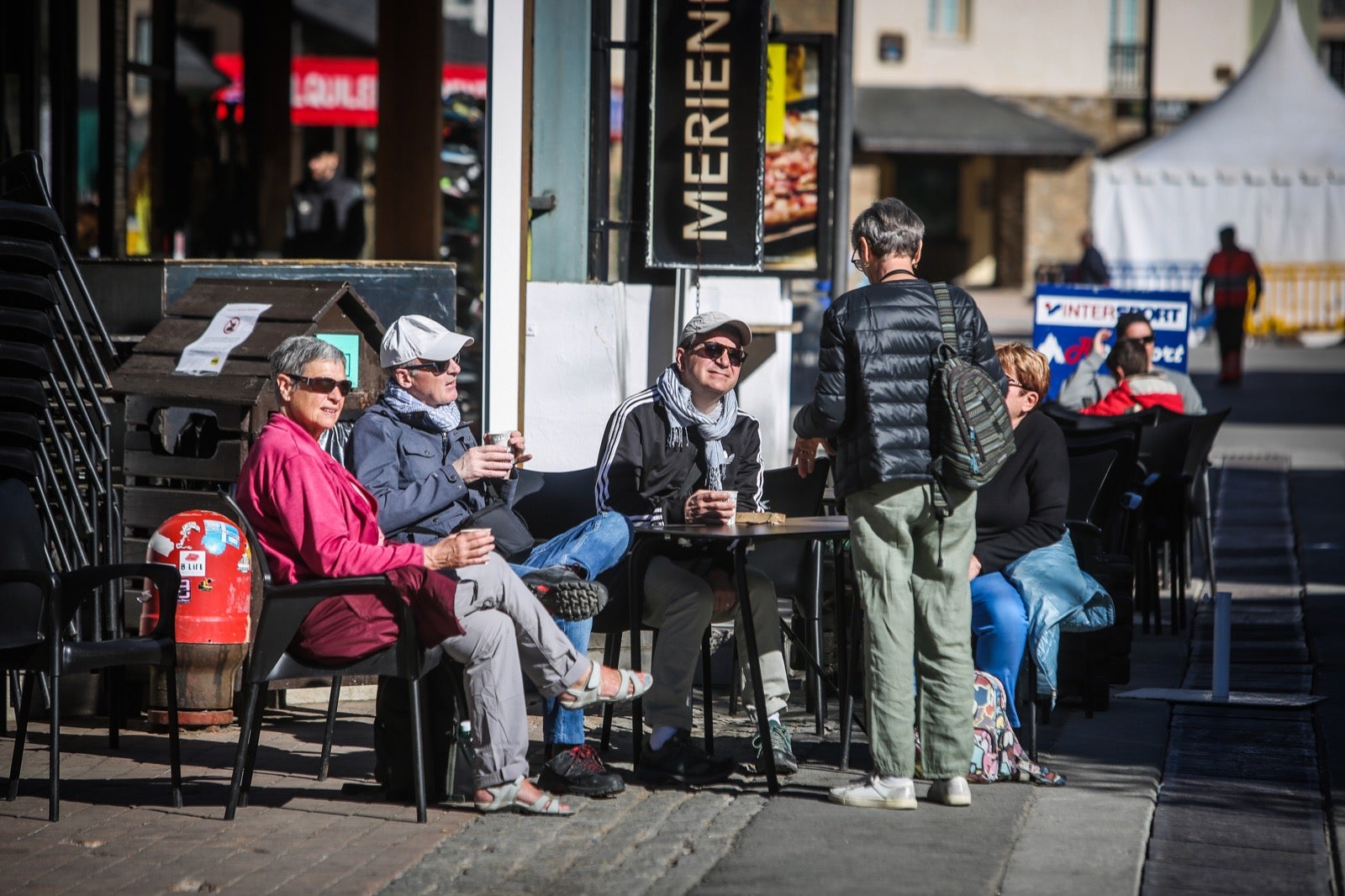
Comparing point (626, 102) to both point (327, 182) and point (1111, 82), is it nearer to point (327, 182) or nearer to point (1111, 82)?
point (327, 182)

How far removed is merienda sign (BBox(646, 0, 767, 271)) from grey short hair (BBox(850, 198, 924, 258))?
2998 mm

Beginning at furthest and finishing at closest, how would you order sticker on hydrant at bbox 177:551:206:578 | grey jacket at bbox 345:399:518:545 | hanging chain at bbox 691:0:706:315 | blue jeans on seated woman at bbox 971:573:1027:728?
hanging chain at bbox 691:0:706:315
sticker on hydrant at bbox 177:551:206:578
blue jeans on seated woman at bbox 971:573:1027:728
grey jacket at bbox 345:399:518:545

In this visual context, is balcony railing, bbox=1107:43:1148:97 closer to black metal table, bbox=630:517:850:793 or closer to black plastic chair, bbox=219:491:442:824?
black metal table, bbox=630:517:850:793

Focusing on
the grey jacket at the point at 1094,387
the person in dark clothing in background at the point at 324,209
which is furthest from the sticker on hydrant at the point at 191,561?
the person in dark clothing in background at the point at 324,209

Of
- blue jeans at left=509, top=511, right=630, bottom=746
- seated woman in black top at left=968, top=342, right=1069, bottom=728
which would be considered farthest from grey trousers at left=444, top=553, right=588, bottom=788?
seated woman in black top at left=968, top=342, right=1069, bottom=728

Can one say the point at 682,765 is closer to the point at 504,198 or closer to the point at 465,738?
the point at 465,738

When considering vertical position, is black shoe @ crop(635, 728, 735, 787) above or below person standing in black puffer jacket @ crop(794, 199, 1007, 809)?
below

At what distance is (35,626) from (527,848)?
1850mm

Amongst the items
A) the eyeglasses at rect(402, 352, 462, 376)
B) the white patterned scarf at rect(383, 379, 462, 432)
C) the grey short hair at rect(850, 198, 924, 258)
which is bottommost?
the white patterned scarf at rect(383, 379, 462, 432)

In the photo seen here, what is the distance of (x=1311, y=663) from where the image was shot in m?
7.52

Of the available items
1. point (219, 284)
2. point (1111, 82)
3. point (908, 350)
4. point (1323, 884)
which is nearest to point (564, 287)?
point (219, 284)

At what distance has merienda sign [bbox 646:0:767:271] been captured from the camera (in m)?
8.20

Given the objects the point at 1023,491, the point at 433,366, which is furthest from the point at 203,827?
the point at 1023,491

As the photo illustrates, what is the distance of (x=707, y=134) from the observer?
826 centimetres
